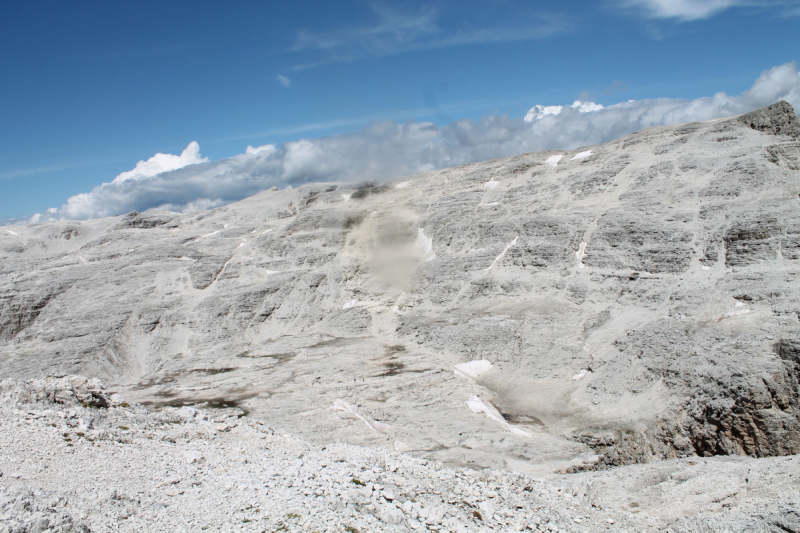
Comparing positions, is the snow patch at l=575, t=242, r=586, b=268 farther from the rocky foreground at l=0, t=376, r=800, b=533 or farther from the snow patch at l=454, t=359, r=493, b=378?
the rocky foreground at l=0, t=376, r=800, b=533

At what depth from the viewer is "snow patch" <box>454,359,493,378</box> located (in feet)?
84.8

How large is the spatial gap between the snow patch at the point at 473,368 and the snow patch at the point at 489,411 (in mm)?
3671

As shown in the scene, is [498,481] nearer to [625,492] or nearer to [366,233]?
[625,492]

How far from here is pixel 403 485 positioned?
38.5ft

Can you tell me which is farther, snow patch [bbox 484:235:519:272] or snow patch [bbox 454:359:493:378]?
snow patch [bbox 484:235:519:272]

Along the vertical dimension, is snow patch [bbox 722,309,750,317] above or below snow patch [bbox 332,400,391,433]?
above

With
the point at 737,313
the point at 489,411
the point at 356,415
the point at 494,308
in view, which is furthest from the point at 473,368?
the point at 737,313

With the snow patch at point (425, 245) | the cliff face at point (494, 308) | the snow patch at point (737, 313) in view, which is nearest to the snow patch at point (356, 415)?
the cliff face at point (494, 308)

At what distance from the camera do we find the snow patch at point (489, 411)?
19.0 metres

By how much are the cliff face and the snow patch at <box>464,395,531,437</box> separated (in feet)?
0.69

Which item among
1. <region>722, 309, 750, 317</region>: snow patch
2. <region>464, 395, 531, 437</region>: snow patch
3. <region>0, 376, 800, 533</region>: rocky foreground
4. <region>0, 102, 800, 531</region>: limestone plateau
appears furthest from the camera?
<region>722, 309, 750, 317</region>: snow patch

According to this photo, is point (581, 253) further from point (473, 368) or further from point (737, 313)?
point (473, 368)

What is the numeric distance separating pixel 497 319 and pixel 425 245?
1271 cm

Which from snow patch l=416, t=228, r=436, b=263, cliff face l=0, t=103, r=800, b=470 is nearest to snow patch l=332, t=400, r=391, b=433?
cliff face l=0, t=103, r=800, b=470
